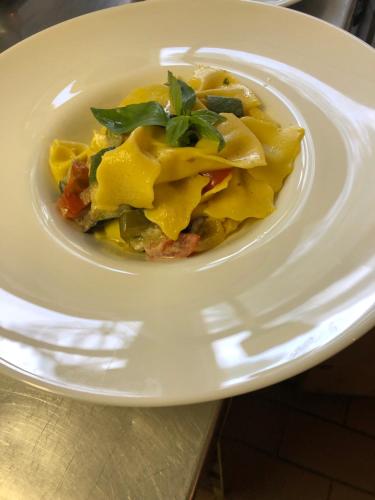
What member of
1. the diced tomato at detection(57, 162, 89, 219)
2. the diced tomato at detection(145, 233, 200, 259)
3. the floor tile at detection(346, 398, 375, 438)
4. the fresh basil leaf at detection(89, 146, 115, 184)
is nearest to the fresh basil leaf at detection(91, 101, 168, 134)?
the fresh basil leaf at detection(89, 146, 115, 184)

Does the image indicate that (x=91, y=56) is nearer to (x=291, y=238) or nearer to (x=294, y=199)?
(x=294, y=199)

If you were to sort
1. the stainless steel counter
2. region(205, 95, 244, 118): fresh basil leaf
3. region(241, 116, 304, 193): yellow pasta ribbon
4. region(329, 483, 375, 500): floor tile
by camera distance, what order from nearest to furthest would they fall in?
the stainless steel counter, region(241, 116, 304, 193): yellow pasta ribbon, region(205, 95, 244, 118): fresh basil leaf, region(329, 483, 375, 500): floor tile

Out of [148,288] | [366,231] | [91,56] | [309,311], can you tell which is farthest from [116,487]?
[91,56]

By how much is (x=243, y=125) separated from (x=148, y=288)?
65 centimetres

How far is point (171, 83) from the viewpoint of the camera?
151 cm

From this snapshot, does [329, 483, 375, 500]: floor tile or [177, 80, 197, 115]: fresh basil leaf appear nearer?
[177, 80, 197, 115]: fresh basil leaf

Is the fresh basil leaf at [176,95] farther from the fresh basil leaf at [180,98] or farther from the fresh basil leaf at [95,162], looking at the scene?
the fresh basil leaf at [95,162]

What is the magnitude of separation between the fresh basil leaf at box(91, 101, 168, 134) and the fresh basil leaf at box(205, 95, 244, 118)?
22cm

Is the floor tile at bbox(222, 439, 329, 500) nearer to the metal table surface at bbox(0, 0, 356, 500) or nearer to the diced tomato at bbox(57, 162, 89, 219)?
the metal table surface at bbox(0, 0, 356, 500)

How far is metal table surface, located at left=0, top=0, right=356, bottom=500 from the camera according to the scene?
116 centimetres

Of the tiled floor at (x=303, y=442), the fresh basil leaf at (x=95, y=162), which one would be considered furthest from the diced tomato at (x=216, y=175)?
the tiled floor at (x=303, y=442)

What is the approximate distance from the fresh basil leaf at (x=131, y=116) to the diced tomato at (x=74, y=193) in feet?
0.71

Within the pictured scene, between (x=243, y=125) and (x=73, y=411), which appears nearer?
(x=73, y=411)

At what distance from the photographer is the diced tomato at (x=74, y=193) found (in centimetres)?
162
